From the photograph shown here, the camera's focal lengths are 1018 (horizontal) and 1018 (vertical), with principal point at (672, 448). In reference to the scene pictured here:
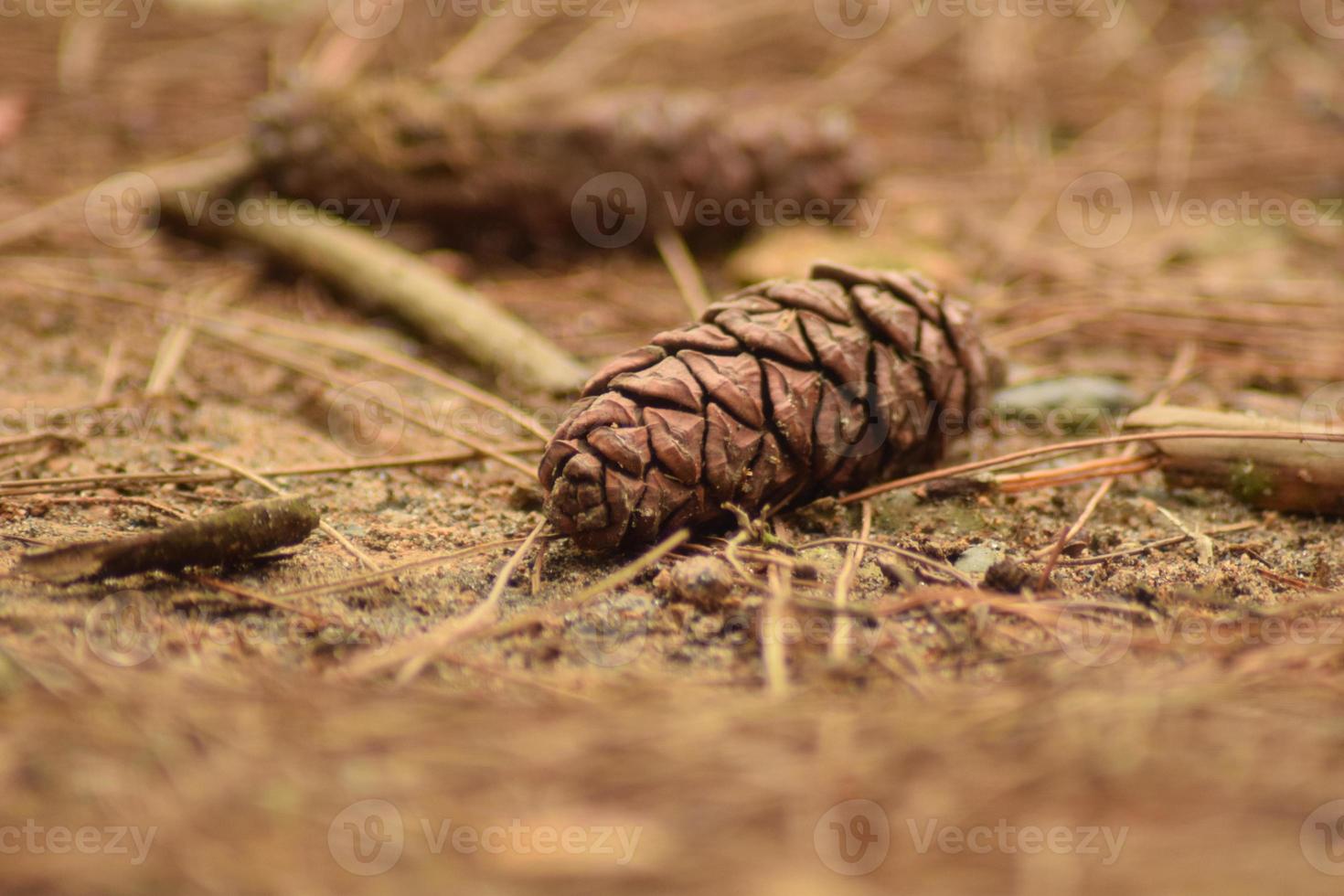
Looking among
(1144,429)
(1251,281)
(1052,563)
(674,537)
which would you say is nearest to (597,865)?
(674,537)

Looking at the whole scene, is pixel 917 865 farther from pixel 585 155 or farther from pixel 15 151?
pixel 15 151

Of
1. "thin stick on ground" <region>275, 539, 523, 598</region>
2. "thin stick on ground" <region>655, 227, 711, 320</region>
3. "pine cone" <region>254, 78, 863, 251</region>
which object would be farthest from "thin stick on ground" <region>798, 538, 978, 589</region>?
"pine cone" <region>254, 78, 863, 251</region>

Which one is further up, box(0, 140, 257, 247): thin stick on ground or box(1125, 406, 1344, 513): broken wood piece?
box(0, 140, 257, 247): thin stick on ground

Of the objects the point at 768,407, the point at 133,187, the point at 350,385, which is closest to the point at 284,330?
the point at 350,385

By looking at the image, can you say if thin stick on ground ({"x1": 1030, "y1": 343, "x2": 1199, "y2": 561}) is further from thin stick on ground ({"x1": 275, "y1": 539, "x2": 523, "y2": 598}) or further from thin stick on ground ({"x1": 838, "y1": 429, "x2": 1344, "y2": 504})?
thin stick on ground ({"x1": 275, "y1": 539, "x2": 523, "y2": 598})

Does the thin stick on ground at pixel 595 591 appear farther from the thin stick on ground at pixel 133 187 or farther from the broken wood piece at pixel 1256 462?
the thin stick on ground at pixel 133 187

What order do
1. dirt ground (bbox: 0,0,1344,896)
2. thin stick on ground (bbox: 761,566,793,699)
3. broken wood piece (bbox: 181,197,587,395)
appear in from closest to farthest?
dirt ground (bbox: 0,0,1344,896) → thin stick on ground (bbox: 761,566,793,699) → broken wood piece (bbox: 181,197,587,395)

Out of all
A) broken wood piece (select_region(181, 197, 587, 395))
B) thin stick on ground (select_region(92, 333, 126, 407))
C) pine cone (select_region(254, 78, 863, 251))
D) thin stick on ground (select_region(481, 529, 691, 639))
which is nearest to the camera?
thin stick on ground (select_region(481, 529, 691, 639))
